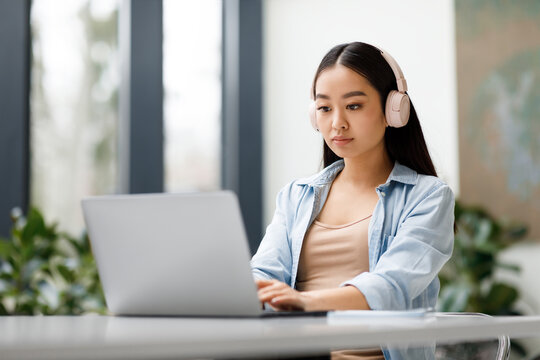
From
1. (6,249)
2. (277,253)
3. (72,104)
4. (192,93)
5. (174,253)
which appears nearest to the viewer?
(174,253)

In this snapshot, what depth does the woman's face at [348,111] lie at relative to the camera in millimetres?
1517

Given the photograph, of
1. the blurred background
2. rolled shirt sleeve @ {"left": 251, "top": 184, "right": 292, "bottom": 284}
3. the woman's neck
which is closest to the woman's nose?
the woman's neck

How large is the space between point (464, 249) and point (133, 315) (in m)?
2.30

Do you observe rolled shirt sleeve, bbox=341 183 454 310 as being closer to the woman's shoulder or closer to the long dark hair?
the woman's shoulder

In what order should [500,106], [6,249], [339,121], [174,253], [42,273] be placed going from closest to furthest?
[174,253] < [339,121] < [6,249] < [42,273] < [500,106]

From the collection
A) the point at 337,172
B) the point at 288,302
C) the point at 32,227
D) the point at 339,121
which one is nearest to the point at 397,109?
the point at 339,121

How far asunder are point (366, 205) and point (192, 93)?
8.58 feet

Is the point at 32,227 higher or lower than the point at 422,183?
lower

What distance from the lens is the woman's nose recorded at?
1.51 metres

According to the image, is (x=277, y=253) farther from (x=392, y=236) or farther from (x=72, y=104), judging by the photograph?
(x=72, y=104)

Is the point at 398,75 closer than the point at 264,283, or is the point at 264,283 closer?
the point at 264,283

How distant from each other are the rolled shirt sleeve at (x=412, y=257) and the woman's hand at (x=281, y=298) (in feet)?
0.45

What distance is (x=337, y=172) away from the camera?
171 centimetres

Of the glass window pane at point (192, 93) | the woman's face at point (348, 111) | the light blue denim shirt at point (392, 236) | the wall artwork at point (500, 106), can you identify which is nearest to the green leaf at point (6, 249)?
the glass window pane at point (192, 93)
